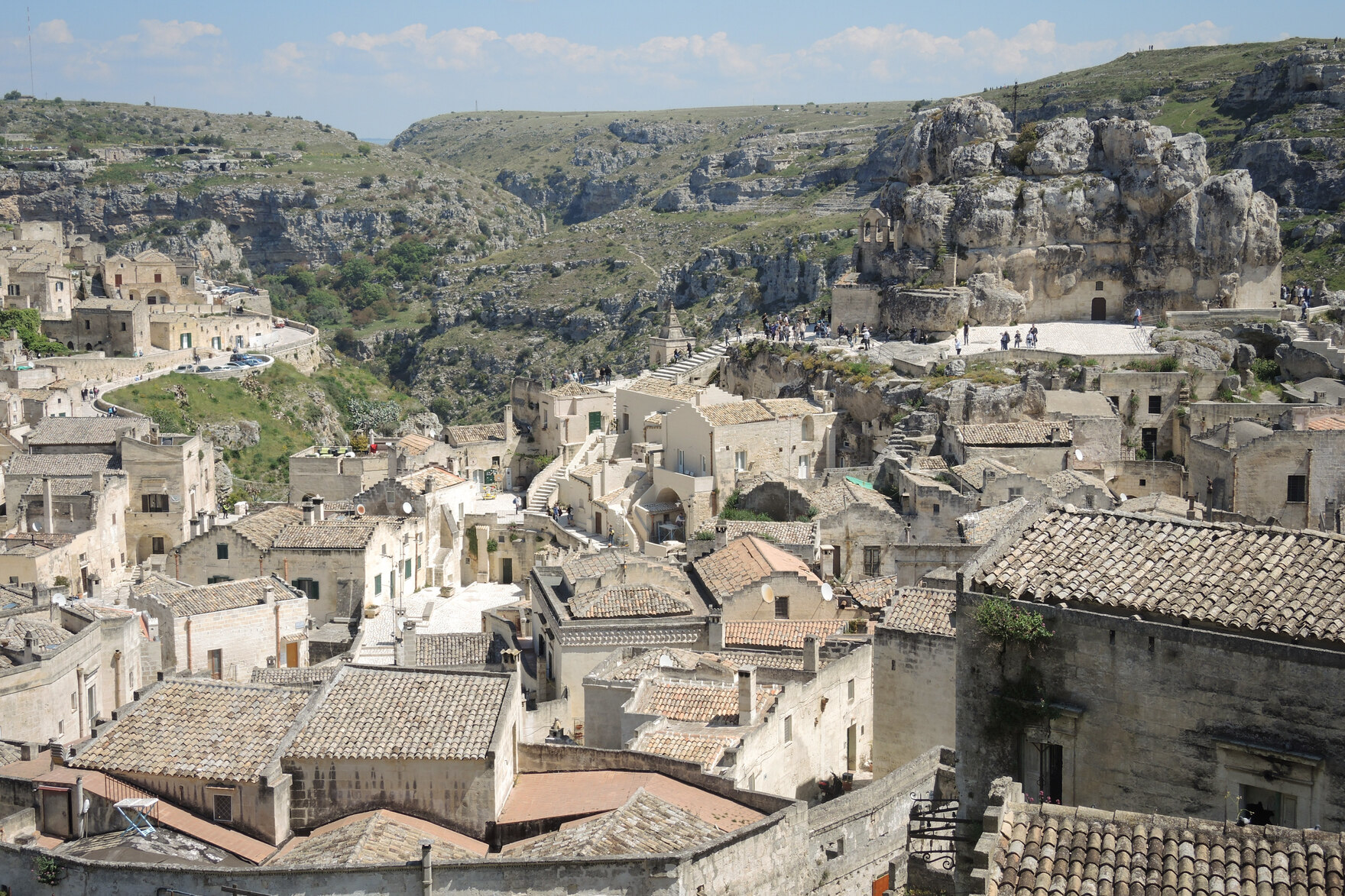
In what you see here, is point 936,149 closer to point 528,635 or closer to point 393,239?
point 528,635

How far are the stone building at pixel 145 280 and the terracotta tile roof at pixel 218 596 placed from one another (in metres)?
66.1

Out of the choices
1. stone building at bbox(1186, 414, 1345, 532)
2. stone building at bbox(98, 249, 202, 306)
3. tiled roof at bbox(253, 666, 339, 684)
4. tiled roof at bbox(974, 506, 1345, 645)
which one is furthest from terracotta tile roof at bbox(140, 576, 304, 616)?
stone building at bbox(98, 249, 202, 306)

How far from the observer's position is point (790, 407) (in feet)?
183

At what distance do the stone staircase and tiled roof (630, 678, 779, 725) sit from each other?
45.0 meters

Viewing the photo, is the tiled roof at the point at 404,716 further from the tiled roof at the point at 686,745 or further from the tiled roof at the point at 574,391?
the tiled roof at the point at 574,391

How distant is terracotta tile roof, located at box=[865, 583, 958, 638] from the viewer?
2483 centimetres

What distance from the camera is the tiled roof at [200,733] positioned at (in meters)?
21.1

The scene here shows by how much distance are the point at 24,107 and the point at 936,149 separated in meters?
155

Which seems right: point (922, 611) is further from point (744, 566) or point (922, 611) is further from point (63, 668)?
point (63, 668)

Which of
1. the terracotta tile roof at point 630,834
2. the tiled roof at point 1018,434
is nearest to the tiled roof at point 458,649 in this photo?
the terracotta tile roof at point 630,834

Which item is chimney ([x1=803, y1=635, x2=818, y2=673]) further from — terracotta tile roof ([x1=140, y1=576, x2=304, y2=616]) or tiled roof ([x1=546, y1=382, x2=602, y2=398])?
tiled roof ([x1=546, y1=382, x2=602, y2=398])

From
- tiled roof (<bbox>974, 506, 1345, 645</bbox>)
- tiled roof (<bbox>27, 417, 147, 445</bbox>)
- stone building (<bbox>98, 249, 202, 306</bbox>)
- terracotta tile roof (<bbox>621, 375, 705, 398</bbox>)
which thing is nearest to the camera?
tiled roof (<bbox>974, 506, 1345, 645</bbox>)

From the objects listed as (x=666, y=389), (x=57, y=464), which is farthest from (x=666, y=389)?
(x=57, y=464)

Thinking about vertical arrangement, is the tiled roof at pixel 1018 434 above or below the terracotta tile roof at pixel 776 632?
above
